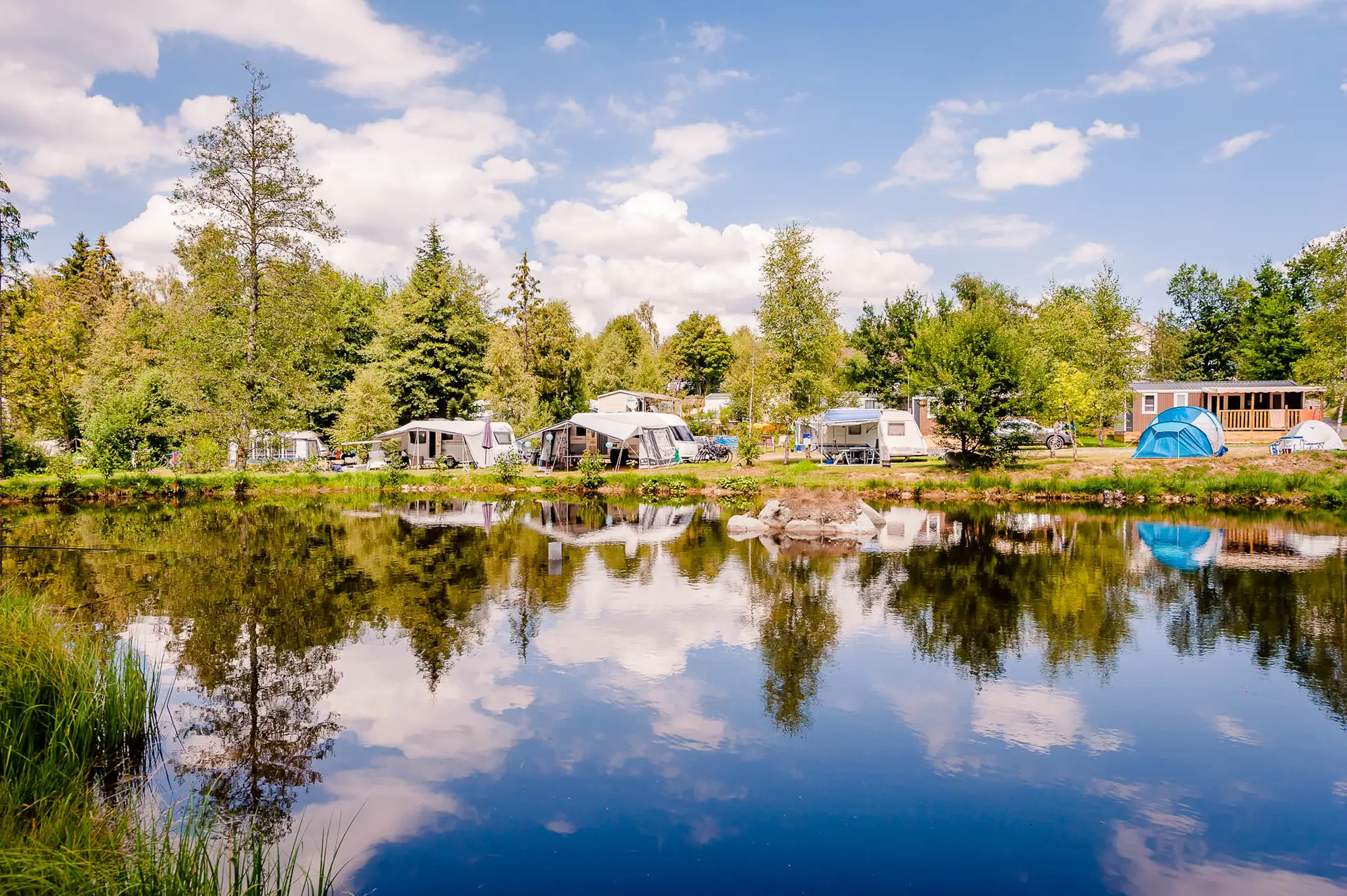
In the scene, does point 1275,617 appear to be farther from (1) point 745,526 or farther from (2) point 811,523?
(1) point 745,526

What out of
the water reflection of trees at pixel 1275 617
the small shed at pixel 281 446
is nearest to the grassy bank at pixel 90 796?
the water reflection of trees at pixel 1275 617

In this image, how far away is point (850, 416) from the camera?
3553 centimetres

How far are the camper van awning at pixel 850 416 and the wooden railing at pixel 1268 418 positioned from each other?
21929 millimetres

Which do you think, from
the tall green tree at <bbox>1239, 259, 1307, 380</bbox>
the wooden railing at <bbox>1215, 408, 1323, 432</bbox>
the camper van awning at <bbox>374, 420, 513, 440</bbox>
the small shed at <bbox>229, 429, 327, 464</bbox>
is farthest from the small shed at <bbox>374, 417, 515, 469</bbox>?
the tall green tree at <bbox>1239, 259, 1307, 380</bbox>

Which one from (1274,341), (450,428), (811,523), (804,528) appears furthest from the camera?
(1274,341)

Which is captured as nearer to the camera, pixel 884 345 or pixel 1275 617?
pixel 1275 617

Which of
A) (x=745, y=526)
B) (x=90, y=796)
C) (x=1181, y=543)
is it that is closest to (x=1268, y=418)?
(x=1181, y=543)

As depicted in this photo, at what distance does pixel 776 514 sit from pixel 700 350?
53.6 metres

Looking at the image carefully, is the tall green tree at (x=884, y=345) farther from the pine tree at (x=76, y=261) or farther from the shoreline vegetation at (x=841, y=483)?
the pine tree at (x=76, y=261)

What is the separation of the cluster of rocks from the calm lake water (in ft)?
10.7

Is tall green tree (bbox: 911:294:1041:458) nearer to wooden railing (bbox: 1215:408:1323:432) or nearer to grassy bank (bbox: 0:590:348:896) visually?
wooden railing (bbox: 1215:408:1323:432)

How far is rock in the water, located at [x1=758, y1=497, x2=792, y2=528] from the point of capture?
23.1m

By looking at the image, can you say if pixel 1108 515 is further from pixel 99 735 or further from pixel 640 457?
pixel 99 735

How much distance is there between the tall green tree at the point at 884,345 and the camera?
52094mm
